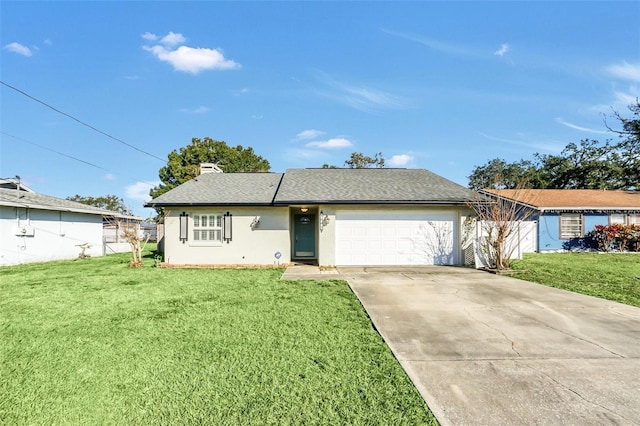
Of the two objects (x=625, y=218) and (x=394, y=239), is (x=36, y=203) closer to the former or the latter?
(x=394, y=239)

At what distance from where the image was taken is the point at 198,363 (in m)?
3.42

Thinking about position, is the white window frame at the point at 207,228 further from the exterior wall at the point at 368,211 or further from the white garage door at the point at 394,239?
the white garage door at the point at 394,239

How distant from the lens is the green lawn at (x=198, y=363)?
2543 millimetres

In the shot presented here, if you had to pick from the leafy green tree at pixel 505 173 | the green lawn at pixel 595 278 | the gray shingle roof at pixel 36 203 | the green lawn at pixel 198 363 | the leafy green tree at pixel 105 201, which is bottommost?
the green lawn at pixel 595 278

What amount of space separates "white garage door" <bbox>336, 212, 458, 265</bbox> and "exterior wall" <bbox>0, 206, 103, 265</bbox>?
1396 centimetres

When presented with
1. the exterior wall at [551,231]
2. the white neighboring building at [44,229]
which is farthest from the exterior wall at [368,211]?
the white neighboring building at [44,229]

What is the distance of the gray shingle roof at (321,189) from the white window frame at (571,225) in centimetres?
933

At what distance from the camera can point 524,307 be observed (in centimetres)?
593

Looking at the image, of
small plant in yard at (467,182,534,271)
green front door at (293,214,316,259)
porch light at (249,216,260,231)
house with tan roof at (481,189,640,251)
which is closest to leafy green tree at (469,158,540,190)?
house with tan roof at (481,189,640,251)

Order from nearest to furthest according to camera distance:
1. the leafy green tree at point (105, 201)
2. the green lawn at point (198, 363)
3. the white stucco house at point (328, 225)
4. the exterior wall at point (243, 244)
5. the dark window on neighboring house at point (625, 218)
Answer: the green lawn at point (198, 363) < the white stucco house at point (328, 225) < the exterior wall at point (243, 244) < the dark window on neighboring house at point (625, 218) < the leafy green tree at point (105, 201)

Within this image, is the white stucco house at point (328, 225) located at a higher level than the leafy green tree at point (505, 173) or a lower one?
lower

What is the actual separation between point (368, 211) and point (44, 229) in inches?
602

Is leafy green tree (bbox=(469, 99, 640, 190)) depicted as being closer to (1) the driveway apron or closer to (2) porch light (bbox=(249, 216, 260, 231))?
(2) porch light (bbox=(249, 216, 260, 231))

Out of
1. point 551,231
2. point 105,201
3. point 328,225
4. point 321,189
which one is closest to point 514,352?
point 328,225
